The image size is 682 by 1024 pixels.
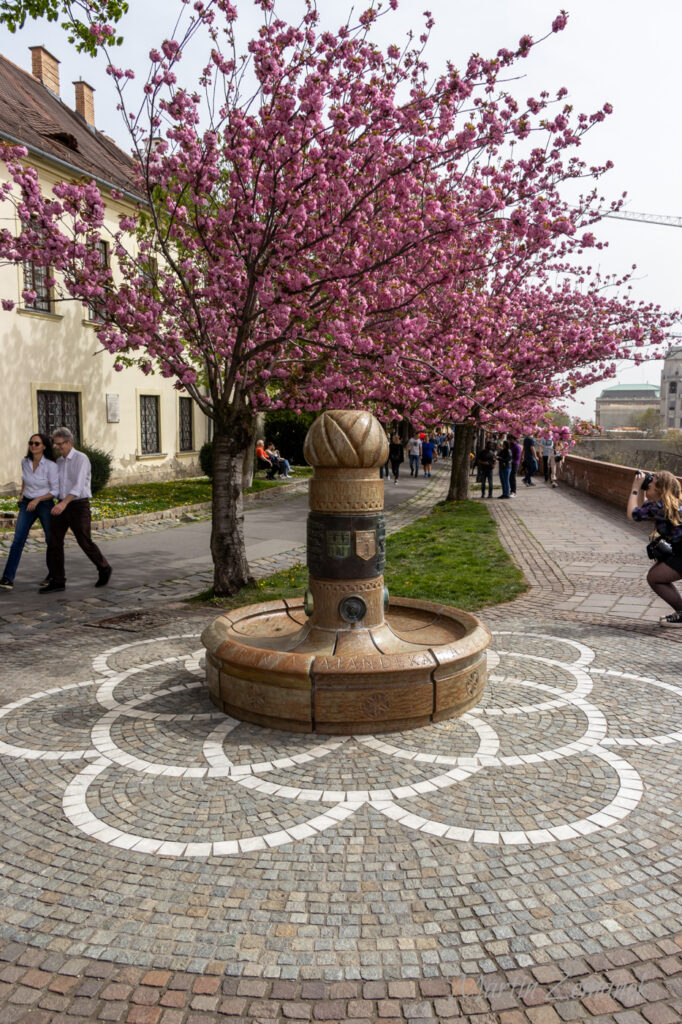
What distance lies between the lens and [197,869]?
10.8 feet

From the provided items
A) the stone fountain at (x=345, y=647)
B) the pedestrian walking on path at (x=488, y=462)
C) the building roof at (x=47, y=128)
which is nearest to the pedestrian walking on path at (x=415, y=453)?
the pedestrian walking on path at (x=488, y=462)

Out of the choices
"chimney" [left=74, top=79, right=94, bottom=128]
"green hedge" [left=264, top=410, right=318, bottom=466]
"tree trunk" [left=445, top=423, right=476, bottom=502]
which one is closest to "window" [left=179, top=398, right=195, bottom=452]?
"green hedge" [left=264, top=410, right=318, bottom=466]

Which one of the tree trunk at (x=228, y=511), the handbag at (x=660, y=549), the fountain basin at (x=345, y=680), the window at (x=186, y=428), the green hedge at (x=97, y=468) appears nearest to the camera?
the fountain basin at (x=345, y=680)

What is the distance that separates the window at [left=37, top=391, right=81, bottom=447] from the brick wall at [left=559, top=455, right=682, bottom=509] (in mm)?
15393

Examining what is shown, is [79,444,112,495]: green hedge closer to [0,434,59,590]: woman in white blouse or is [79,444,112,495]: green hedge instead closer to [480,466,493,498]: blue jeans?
[0,434,59,590]: woman in white blouse

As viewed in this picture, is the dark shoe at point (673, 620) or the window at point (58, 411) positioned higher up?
the window at point (58, 411)

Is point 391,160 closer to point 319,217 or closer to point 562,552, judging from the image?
point 319,217

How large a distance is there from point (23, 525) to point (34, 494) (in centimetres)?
44

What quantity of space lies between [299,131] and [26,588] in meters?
6.34

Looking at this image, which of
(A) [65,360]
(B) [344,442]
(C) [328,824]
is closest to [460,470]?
(A) [65,360]

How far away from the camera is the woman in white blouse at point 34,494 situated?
29.8ft

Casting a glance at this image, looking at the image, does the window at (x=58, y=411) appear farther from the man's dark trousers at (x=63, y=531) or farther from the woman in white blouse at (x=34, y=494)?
the man's dark trousers at (x=63, y=531)

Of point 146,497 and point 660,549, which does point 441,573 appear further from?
point 146,497

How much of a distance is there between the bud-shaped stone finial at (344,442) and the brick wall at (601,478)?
A: 1208 centimetres
